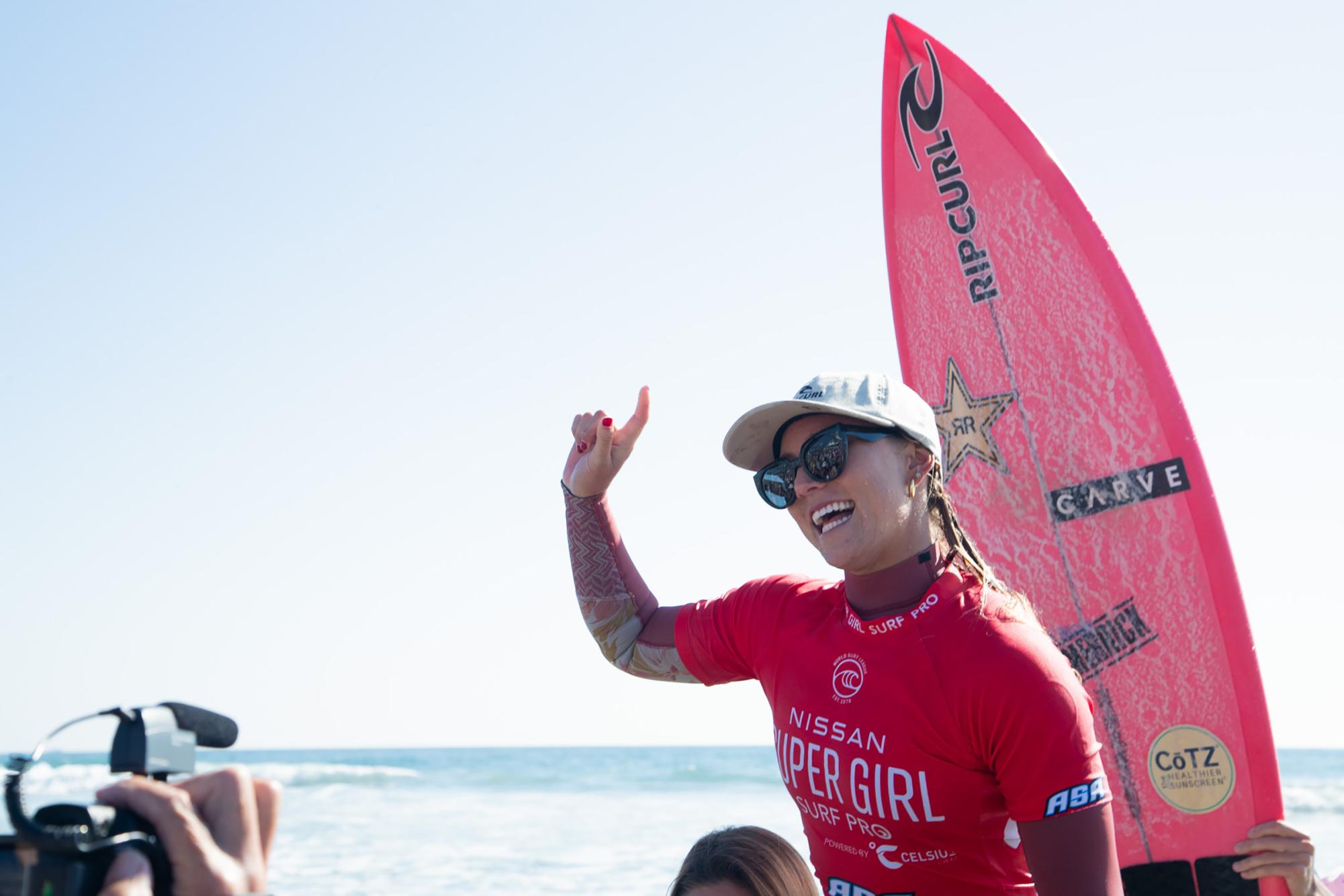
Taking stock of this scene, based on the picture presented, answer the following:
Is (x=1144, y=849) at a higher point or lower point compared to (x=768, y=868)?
lower

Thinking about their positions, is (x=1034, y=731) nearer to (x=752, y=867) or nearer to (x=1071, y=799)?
(x=1071, y=799)

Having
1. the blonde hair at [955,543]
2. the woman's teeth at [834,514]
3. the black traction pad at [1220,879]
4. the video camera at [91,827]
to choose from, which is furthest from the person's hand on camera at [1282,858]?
the video camera at [91,827]

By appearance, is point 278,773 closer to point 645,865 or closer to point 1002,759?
point 645,865

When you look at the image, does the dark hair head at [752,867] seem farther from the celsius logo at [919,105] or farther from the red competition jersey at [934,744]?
the celsius logo at [919,105]

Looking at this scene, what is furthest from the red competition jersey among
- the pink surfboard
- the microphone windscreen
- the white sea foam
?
the white sea foam

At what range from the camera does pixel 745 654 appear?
2.77 m

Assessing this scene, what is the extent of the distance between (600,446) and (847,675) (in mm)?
875

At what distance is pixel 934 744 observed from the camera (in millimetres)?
2143

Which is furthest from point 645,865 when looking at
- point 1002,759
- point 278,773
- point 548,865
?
point 278,773

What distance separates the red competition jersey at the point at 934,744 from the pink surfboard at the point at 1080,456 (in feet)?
5.30

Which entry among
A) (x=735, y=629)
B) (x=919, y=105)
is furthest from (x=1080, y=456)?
(x=735, y=629)

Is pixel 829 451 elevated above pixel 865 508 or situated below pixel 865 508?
above

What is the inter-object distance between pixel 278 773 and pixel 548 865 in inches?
645

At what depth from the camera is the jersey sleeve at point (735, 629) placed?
2695mm
